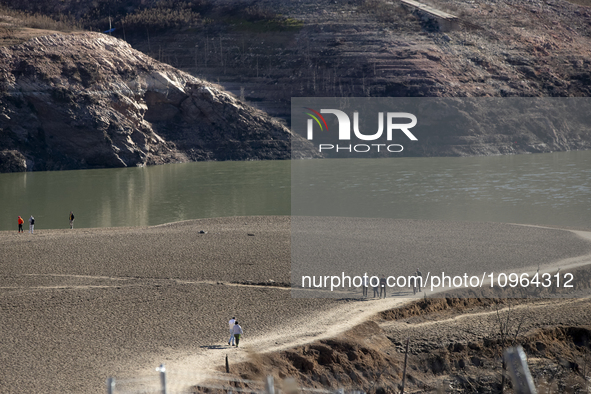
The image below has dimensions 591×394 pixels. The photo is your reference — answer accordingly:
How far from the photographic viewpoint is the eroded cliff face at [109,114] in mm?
80562

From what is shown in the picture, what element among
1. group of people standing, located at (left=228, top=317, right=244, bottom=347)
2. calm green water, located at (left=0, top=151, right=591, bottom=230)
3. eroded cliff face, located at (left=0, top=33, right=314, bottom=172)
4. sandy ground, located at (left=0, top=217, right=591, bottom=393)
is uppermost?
eroded cliff face, located at (left=0, top=33, right=314, bottom=172)

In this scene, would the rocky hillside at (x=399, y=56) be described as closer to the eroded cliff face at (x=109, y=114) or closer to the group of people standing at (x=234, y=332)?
the eroded cliff face at (x=109, y=114)

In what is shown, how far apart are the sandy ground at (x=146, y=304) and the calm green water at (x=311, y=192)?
394 inches

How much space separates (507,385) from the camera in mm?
17953

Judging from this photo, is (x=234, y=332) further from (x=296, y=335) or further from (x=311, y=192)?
(x=311, y=192)

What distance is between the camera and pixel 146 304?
23203 millimetres

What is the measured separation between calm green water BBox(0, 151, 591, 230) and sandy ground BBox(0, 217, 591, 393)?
32.8 ft

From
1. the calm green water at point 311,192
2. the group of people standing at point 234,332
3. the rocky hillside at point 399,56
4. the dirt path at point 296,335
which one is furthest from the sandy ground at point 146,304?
the rocky hillside at point 399,56

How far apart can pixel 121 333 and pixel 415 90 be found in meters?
90.2

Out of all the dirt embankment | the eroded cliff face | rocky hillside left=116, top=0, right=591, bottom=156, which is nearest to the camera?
the dirt embankment

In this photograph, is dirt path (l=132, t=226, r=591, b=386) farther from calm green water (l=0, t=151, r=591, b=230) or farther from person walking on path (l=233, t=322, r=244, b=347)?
calm green water (l=0, t=151, r=591, b=230)

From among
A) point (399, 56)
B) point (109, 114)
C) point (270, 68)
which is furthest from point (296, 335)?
point (270, 68)

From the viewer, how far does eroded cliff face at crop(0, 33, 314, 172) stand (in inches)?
3172

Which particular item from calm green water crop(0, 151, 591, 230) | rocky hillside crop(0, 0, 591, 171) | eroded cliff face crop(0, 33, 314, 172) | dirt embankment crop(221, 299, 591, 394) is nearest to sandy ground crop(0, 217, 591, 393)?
dirt embankment crop(221, 299, 591, 394)
